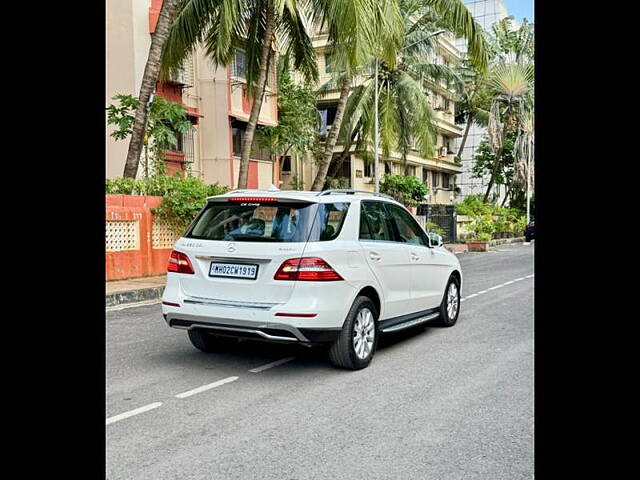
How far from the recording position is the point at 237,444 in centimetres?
430

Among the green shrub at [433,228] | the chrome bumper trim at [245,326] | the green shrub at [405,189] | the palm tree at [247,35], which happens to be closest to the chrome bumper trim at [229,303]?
the chrome bumper trim at [245,326]

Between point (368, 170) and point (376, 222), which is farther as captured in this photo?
point (368, 170)

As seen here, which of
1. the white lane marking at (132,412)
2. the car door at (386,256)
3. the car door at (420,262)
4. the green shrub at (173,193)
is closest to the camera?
the white lane marking at (132,412)

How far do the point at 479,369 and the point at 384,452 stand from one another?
2.66 m

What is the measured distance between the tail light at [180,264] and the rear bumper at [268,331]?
1.66 ft

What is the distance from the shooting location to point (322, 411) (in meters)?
5.08

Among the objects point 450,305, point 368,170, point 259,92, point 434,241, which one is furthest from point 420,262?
point 368,170

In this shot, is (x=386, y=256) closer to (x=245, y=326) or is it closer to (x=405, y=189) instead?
(x=245, y=326)

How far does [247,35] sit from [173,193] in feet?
21.3

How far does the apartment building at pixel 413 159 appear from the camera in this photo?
38.1 meters

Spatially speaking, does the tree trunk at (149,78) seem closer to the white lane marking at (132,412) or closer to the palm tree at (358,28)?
the palm tree at (358,28)

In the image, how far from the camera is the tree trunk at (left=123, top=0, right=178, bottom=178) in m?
14.8

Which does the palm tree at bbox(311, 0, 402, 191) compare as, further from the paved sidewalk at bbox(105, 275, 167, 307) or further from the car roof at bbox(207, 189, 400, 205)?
the car roof at bbox(207, 189, 400, 205)
